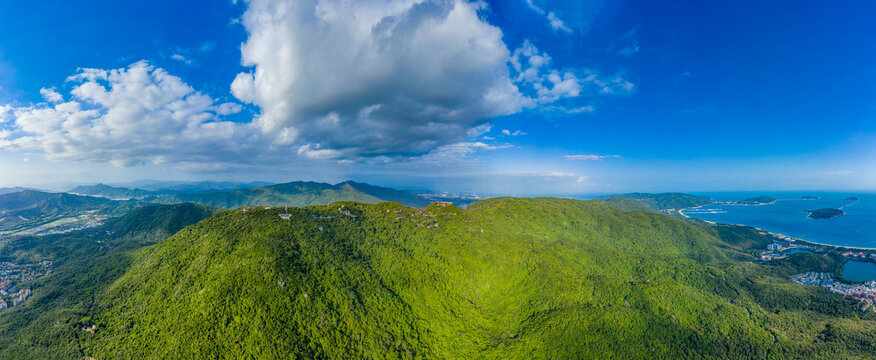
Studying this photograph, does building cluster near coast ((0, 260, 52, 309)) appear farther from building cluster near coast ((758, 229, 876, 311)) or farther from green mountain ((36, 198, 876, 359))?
building cluster near coast ((758, 229, 876, 311))

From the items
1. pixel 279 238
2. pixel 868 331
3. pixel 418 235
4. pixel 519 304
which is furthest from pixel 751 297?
pixel 279 238

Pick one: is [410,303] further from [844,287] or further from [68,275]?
[844,287]

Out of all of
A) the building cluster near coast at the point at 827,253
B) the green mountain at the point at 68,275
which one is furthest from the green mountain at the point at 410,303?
the building cluster near coast at the point at 827,253

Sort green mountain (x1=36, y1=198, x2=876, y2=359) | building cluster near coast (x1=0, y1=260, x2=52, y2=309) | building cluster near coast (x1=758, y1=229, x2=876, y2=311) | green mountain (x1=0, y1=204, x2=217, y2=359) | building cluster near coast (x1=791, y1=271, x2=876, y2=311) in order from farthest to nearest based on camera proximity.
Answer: building cluster near coast (x1=758, y1=229, x2=876, y2=311) → building cluster near coast (x1=791, y1=271, x2=876, y2=311) → building cluster near coast (x1=0, y1=260, x2=52, y2=309) → green mountain (x1=0, y1=204, x2=217, y2=359) → green mountain (x1=36, y1=198, x2=876, y2=359)

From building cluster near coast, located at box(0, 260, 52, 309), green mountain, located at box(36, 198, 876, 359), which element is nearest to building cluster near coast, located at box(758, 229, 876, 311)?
green mountain, located at box(36, 198, 876, 359)

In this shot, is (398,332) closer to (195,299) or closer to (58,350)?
(195,299)

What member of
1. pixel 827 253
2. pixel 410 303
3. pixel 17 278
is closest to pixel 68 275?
pixel 17 278

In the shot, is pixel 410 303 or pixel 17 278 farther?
pixel 17 278
